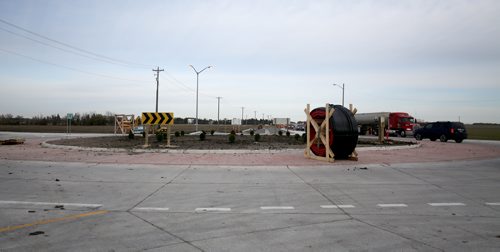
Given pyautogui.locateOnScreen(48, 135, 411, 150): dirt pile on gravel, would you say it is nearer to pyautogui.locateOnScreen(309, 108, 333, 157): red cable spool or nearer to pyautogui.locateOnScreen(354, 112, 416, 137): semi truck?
pyautogui.locateOnScreen(309, 108, 333, 157): red cable spool

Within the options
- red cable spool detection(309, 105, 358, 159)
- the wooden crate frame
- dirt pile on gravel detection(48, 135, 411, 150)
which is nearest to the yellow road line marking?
the wooden crate frame

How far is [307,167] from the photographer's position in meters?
12.7

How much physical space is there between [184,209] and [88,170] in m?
6.45

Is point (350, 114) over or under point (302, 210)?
over

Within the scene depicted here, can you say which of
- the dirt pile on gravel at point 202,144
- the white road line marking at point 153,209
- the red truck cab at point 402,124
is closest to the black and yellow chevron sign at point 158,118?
the dirt pile on gravel at point 202,144

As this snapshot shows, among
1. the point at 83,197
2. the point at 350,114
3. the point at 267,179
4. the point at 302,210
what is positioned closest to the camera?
the point at 302,210

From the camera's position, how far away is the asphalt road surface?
184 inches

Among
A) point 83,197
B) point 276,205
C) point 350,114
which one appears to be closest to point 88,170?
point 83,197

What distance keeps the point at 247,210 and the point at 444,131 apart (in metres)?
29.2

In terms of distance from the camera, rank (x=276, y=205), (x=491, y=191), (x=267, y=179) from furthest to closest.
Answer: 1. (x=267, y=179)
2. (x=491, y=191)
3. (x=276, y=205)

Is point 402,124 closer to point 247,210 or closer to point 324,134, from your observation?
point 324,134

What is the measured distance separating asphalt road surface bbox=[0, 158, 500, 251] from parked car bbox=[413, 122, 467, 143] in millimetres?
19974

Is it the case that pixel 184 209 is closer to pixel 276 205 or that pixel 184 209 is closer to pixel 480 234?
pixel 276 205

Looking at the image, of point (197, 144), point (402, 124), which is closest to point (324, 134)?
point (197, 144)
